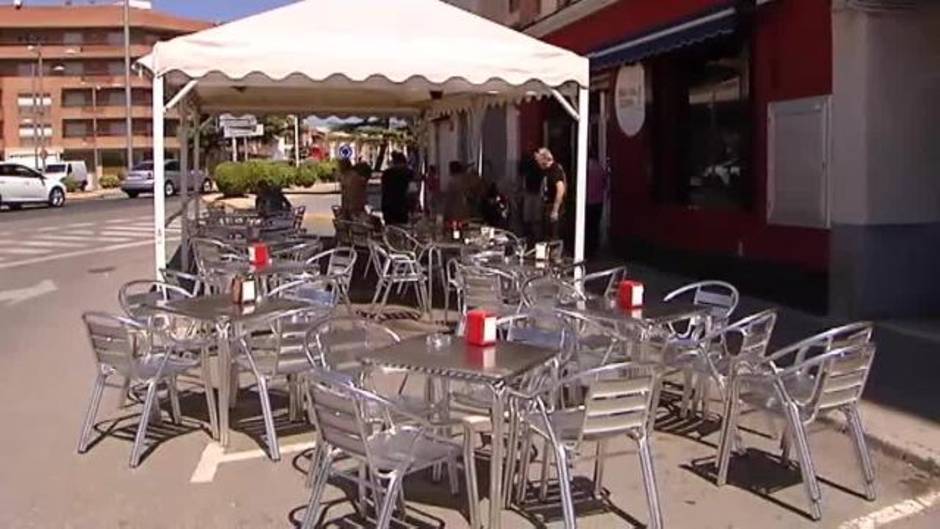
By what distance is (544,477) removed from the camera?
5312 mm

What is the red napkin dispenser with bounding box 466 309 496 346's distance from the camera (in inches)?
197

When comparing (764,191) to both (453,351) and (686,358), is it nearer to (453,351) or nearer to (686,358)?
(686,358)

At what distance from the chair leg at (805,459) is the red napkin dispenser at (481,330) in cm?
143

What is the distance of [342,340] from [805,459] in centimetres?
237

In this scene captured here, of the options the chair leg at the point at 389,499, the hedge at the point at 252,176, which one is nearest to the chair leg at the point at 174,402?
the chair leg at the point at 389,499

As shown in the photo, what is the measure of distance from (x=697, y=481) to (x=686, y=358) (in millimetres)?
848

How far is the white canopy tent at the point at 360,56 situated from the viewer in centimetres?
847

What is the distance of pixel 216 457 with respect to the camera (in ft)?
19.5

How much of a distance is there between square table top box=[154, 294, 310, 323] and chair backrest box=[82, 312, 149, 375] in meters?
0.33

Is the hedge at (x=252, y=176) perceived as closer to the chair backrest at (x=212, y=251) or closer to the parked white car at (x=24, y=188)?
the parked white car at (x=24, y=188)

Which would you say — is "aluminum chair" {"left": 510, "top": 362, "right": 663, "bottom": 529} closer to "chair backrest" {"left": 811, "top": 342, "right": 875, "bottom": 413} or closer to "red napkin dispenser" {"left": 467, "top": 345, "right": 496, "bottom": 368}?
"red napkin dispenser" {"left": 467, "top": 345, "right": 496, "bottom": 368}

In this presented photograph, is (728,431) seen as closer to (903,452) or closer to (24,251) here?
(903,452)

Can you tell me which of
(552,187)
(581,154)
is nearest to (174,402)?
(581,154)

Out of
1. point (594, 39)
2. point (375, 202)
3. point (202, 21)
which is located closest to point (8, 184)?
point (375, 202)
